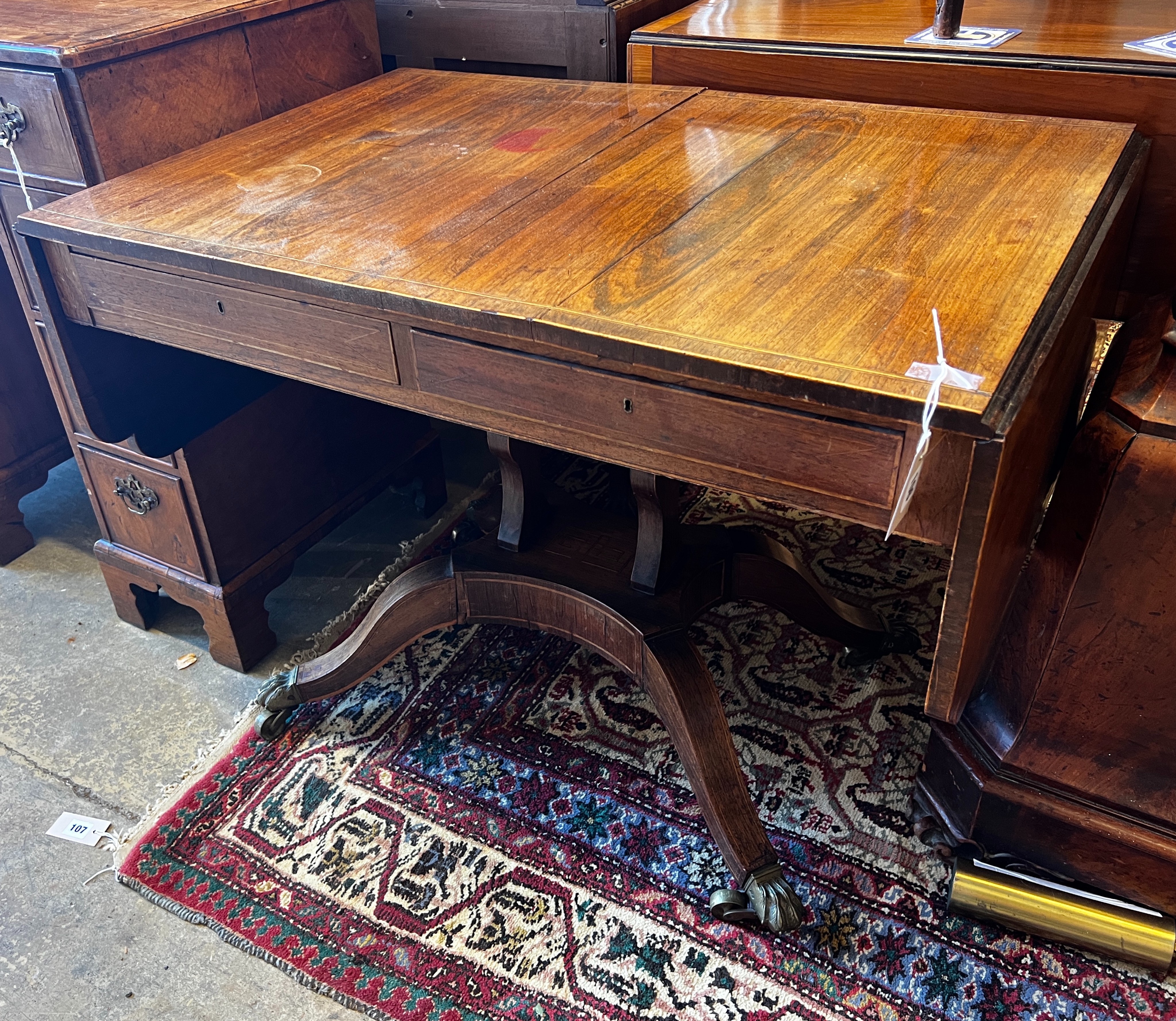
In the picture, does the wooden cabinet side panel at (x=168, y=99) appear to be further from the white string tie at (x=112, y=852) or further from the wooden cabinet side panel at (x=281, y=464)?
the white string tie at (x=112, y=852)

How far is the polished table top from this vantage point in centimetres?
136

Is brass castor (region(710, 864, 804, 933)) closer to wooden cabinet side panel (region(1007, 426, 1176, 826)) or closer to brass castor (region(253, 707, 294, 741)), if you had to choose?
wooden cabinet side panel (region(1007, 426, 1176, 826))

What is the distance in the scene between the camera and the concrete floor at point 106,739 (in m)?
1.24

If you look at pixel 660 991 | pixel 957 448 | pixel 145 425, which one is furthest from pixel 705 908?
pixel 145 425

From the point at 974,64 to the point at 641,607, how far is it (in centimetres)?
86

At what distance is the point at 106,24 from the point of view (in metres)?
1.44

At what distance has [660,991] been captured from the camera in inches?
47.1

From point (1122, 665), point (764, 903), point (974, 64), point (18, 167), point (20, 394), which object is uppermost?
point (974, 64)

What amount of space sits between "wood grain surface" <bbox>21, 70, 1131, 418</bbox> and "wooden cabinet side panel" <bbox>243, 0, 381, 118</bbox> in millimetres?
80

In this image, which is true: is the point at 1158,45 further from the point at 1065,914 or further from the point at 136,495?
the point at 136,495

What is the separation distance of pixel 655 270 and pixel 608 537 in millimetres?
560

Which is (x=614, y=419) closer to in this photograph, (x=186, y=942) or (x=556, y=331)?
(x=556, y=331)

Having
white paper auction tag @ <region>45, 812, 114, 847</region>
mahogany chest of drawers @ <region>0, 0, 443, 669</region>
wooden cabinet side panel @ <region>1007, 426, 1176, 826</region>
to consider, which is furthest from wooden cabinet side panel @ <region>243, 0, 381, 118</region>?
wooden cabinet side panel @ <region>1007, 426, 1176, 826</region>

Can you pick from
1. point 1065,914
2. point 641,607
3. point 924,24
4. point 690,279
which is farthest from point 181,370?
point 1065,914
